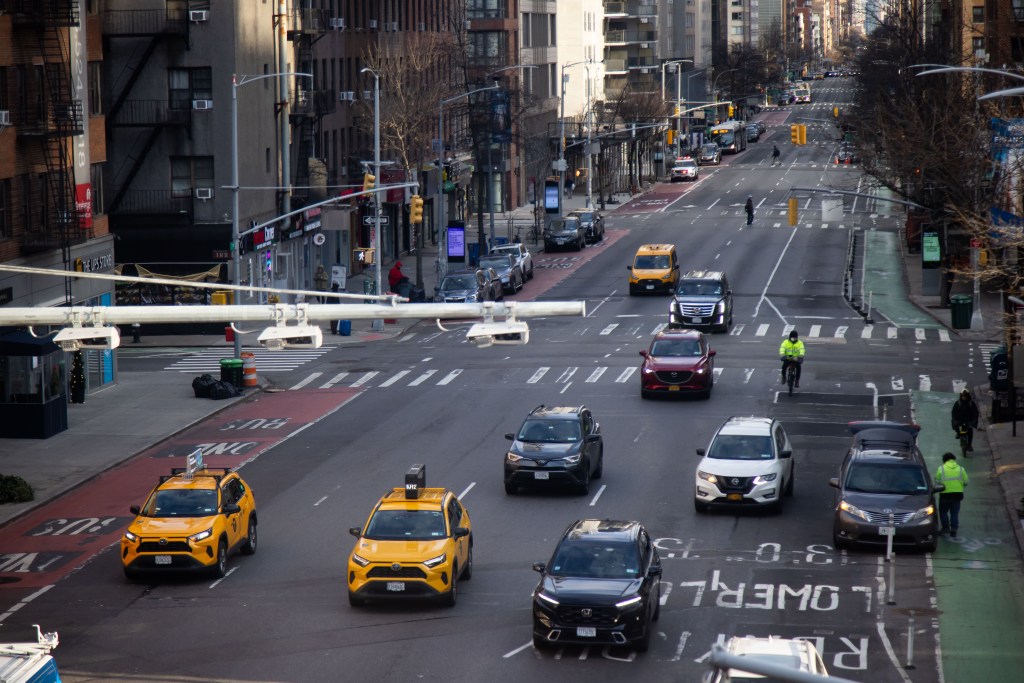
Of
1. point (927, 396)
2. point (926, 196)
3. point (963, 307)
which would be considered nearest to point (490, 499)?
point (927, 396)

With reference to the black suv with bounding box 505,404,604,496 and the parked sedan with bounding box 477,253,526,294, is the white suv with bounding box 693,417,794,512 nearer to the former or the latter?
the black suv with bounding box 505,404,604,496

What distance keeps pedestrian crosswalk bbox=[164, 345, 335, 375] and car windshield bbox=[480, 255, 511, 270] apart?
42.2 ft

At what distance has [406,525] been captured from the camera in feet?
78.7

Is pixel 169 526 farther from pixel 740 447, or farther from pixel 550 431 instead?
pixel 740 447

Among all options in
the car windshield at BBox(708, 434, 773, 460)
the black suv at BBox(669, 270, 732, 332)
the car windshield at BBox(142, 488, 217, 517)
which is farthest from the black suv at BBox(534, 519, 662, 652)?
the black suv at BBox(669, 270, 732, 332)

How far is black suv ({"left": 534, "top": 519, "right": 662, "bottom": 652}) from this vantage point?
2102cm

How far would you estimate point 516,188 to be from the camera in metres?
114

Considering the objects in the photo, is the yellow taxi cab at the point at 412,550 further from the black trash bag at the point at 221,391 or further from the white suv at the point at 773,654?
the black trash bag at the point at 221,391

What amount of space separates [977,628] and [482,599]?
7.52m

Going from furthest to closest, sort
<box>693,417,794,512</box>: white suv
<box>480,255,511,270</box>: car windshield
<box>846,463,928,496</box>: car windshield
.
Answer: <box>480,255,511,270</box>: car windshield → <box>693,417,794,512</box>: white suv → <box>846,463,928,496</box>: car windshield

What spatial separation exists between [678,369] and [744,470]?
40.2ft

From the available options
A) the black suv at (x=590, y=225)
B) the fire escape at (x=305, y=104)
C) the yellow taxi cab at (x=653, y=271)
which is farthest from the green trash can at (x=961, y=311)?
the black suv at (x=590, y=225)

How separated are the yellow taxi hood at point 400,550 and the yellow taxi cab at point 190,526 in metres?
2.98

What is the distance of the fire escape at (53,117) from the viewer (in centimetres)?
4262
